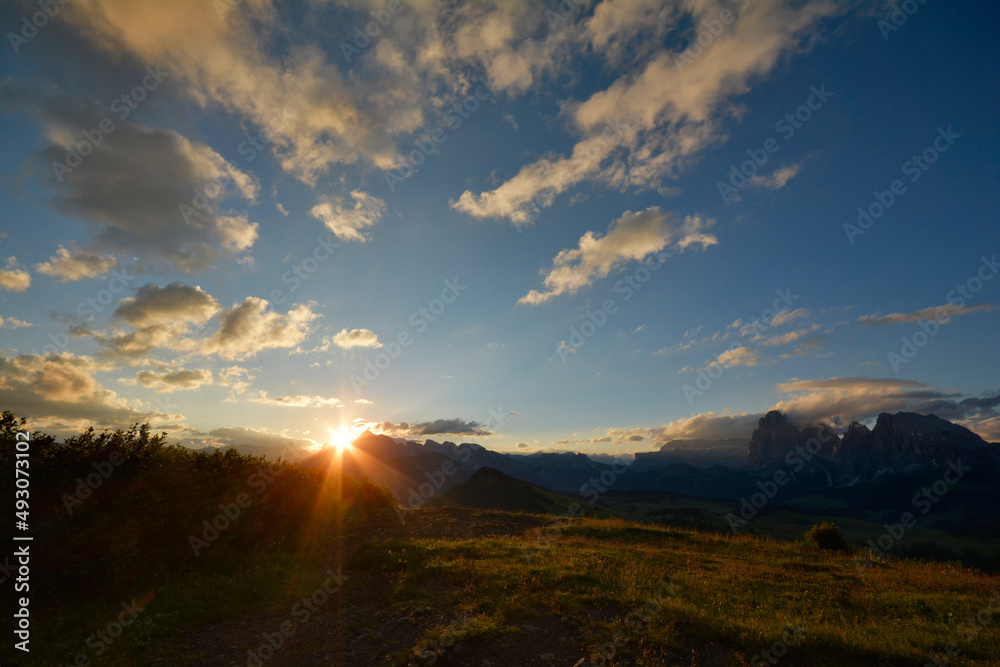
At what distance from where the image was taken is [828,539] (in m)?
25.8

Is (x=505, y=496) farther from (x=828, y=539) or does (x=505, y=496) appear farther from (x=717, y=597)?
(x=717, y=597)

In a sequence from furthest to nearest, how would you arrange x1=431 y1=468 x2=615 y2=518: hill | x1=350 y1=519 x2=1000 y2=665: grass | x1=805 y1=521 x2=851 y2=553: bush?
x1=431 y1=468 x2=615 y2=518: hill < x1=805 y1=521 x2=851 y2=553: bush < x1=350 y1=519 x2=1000 y2=665: grass

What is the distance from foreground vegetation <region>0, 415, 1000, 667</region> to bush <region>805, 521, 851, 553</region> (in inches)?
145

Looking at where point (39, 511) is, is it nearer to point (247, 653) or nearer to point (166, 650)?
point (166, 650)

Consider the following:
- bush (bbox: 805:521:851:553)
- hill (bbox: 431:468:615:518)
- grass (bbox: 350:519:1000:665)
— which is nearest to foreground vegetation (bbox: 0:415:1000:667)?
grass (bbox: 350:519:1000:665)

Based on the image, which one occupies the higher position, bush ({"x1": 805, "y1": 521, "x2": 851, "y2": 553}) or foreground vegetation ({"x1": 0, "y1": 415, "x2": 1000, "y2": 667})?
foreground vegetation ({"x1": 0, "y1": 415, "x2": 1000, "y2": 667})

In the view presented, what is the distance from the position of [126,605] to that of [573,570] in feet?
48.3

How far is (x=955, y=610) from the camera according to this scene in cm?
1288

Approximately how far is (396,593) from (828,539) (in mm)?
27190

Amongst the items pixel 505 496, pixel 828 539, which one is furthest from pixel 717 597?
pixel 505 496

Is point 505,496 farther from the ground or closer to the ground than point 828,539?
closer to the ground

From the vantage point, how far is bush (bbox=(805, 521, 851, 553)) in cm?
2547

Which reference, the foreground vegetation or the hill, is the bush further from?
the hill

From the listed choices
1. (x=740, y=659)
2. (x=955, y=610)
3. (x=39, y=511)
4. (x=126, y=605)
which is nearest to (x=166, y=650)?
(x=126, y=605)
